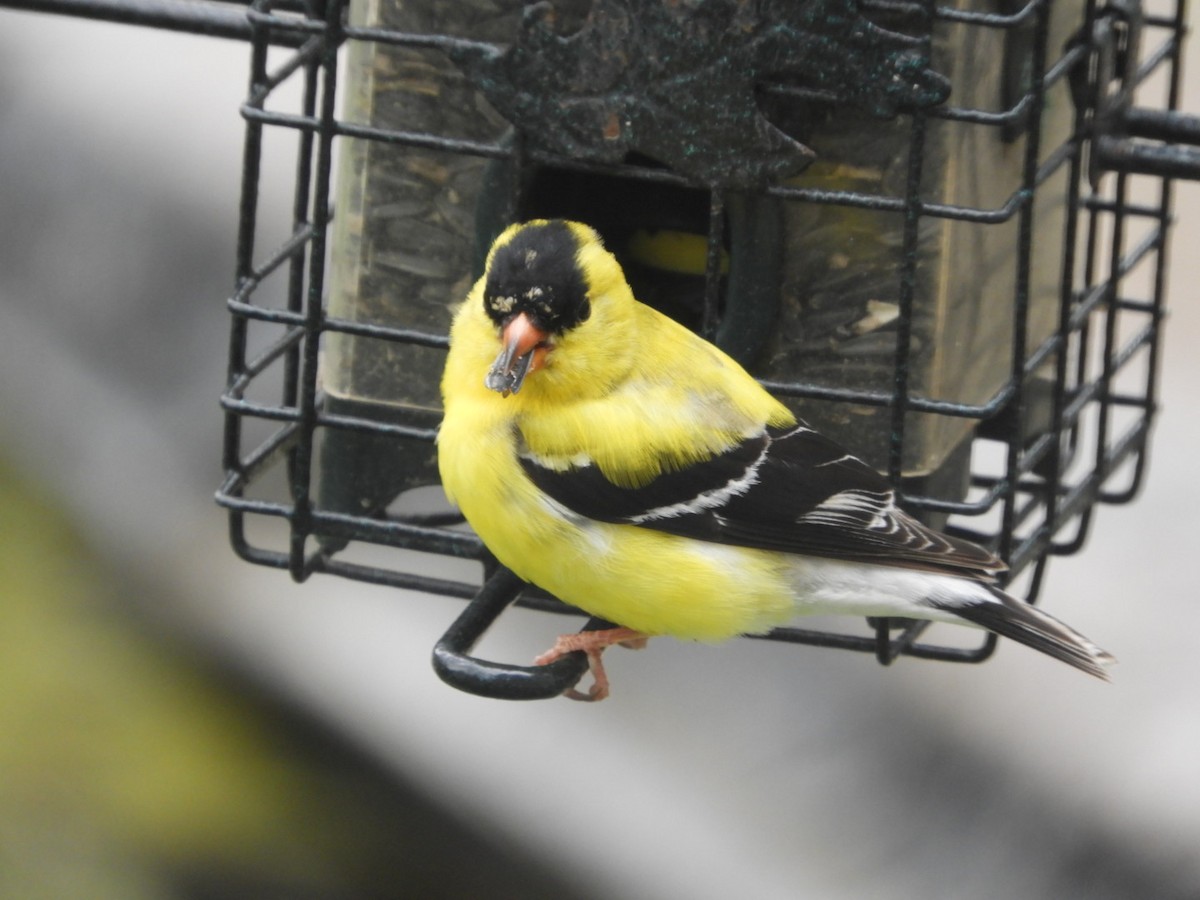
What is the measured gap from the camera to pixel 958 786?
3639mm

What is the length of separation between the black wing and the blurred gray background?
4.30 feet

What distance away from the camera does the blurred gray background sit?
11.8 feet

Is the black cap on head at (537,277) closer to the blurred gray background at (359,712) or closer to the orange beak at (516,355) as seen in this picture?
the orange beak at (516,355)

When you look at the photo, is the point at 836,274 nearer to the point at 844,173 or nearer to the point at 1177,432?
the point at 844,173

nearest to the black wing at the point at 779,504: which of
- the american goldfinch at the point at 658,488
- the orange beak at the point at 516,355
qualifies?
the american goldfinch at the point at 658,488

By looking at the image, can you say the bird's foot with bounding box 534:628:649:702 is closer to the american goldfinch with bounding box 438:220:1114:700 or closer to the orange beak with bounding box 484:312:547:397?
the american goldfinch with bounding box 438:220:1114:700

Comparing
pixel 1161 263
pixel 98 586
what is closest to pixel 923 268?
pixel 1161 263

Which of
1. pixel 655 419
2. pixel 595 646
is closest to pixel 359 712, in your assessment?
pixel 595 646

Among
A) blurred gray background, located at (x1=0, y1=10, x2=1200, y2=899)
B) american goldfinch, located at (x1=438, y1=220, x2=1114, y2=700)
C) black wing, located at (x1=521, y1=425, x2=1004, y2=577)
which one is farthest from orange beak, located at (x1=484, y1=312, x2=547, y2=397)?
blurred gray background, located at (x1=0, y1=10, x2=1200, y2=899)

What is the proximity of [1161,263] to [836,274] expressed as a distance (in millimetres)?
682

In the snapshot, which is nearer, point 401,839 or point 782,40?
point 782,40

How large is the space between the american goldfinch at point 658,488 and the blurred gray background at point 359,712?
4.15 ft

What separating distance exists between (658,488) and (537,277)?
349mm

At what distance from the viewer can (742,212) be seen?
257 cm
